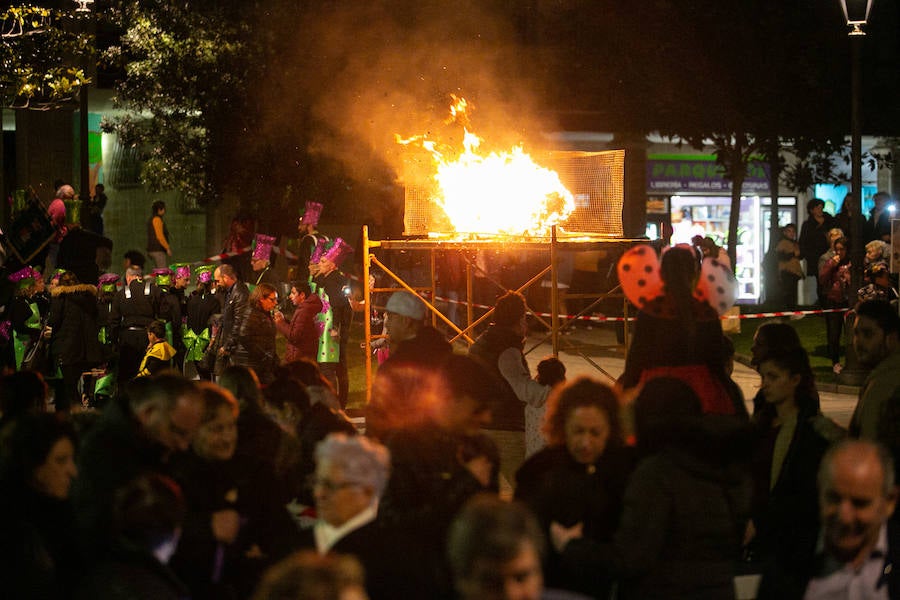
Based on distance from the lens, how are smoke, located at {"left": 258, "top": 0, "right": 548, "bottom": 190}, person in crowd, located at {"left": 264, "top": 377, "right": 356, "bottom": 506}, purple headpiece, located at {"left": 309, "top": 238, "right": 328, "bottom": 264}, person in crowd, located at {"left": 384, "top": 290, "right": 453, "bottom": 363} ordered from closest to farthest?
1. person in crowd, located at {"left": 264, "top": 377, "right": 356, "bottom": 506}
2. person in crowd, located at {"left": 384, "top": 290, "right": 453, "bottom": 363}
3. purple headpiece, located at {"left": 309, "top": 238, "right": 328, "bottom": 264}
4. smoke, located at {"left": 258, "top": 0, "right": 548, "bottom": 190}

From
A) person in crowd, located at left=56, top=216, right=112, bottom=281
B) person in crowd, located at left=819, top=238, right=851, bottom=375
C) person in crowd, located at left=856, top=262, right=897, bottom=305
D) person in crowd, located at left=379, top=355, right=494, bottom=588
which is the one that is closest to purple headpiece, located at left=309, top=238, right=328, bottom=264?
person in crowd, located at left=56, top=216, right=112, bottom=281

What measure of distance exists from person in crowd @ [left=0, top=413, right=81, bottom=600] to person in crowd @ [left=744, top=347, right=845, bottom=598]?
2610 millimetres

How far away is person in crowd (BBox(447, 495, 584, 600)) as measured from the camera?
3.52 metres

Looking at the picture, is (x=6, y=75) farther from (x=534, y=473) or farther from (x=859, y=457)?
(x=859, y=457)

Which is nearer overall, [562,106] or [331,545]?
[331,545]

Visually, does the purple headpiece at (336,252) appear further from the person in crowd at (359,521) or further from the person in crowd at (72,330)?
the person in crowd at (359,521)

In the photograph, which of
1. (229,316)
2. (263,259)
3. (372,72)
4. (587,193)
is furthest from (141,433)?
(372,72)

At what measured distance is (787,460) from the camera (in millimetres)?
5684

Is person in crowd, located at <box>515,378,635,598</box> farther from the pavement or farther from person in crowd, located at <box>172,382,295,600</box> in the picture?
the pavement

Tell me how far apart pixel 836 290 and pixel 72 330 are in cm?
971

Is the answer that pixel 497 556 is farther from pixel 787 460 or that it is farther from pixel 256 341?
pixel 256 341

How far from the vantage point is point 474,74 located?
26203 millimetres

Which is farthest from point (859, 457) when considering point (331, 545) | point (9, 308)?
point (9, 308)

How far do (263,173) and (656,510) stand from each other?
2210 cm
